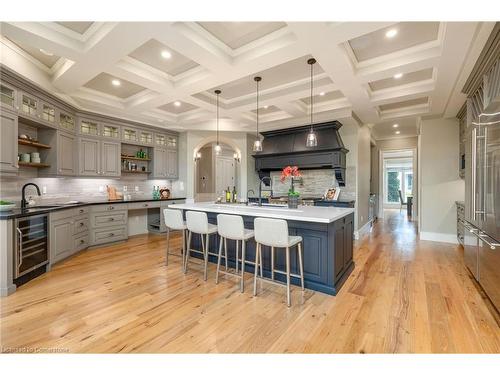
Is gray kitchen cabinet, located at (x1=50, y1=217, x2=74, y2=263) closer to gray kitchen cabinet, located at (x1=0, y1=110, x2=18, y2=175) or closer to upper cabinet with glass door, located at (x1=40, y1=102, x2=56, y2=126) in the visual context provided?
gray kitchen cabinet, located at (x1=0, y1=110, x2=18, y2=175)

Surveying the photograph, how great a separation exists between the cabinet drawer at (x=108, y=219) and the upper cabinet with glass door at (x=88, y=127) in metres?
1.65

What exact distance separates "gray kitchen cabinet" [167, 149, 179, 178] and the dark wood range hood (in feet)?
7.14

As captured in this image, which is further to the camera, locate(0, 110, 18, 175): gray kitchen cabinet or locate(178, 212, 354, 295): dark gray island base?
locate(0, 110, 18, 175): gray kitchen cabinet

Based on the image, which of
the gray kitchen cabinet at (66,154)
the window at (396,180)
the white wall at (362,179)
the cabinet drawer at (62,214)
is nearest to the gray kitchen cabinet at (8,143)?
the cabinet drawer at (62,214)

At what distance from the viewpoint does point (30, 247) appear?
304 centimetres

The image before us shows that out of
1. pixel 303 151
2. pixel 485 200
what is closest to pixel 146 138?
pixel 303 151

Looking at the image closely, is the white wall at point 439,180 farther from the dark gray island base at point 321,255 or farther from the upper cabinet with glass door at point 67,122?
the upper cabinet with glass door at point 67,122

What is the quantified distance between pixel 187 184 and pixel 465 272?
225 inches

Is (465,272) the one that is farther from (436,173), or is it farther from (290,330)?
(290,330)

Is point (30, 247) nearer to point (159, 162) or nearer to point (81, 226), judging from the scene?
point (81, 226)

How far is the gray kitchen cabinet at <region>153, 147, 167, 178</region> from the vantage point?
5.86 m

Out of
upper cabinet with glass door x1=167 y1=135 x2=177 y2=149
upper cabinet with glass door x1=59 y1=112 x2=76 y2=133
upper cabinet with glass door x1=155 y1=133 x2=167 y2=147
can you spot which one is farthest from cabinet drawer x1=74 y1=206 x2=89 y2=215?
upper cabinet with glass door x1=167 y1=135 x2=177 y2=149

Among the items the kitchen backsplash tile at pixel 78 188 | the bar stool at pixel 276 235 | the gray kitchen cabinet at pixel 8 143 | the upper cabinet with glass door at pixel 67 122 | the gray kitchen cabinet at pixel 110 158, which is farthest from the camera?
the gray kitchen cabinet at pixel 110 158

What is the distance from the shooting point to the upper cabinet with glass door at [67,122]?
164 inches
